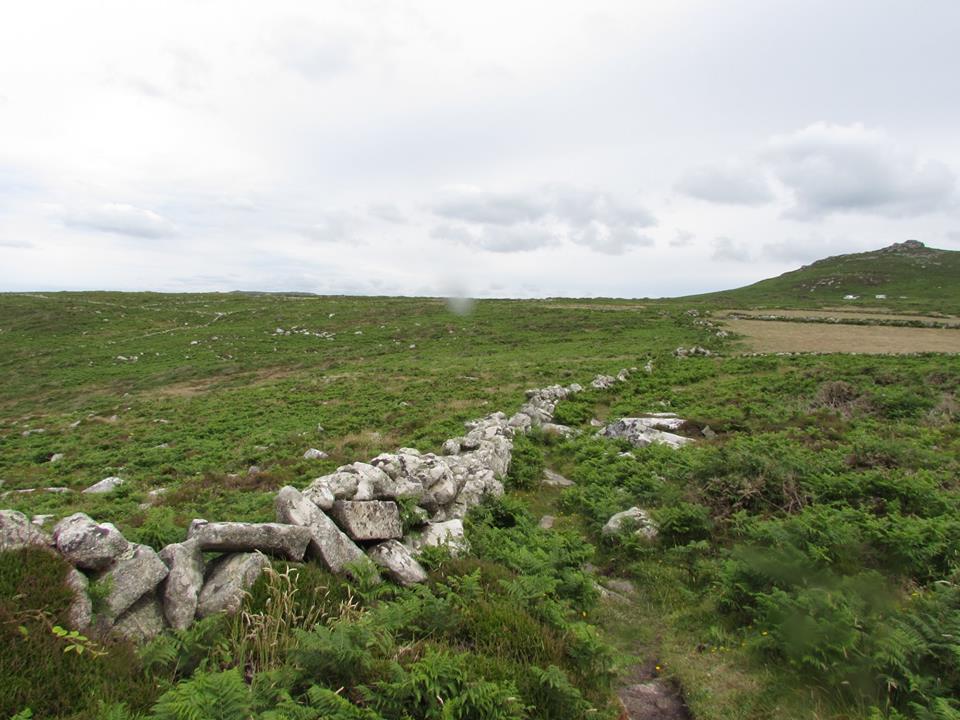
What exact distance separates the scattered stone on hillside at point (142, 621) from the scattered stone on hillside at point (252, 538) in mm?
807

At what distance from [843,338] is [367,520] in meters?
44.9

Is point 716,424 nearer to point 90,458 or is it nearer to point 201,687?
point 201,687

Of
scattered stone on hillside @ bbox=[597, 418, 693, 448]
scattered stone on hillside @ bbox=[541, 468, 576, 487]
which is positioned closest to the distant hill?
scattered stone on hillside @ bbox=[597, 418, 693, 448]

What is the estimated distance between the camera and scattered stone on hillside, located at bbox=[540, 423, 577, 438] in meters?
16.0

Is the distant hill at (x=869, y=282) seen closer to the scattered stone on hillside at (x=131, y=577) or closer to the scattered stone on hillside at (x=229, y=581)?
the scattered stone on hillside at (x=229, y=581)

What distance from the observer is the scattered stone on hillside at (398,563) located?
6848 millimetres

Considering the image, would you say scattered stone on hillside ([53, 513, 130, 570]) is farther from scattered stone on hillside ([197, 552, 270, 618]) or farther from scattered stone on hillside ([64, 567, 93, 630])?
scattered stone on hillside ([197, 552, 270, 618])

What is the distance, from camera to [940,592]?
594 cm

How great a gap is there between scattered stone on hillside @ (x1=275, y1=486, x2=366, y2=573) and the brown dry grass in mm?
34962

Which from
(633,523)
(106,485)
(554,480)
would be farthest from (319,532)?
(106,485)

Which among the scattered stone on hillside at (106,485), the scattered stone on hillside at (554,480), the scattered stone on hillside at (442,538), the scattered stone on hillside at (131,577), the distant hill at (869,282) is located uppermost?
the distant hill at (869,282)

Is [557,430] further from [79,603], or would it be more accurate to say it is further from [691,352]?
[691,352]

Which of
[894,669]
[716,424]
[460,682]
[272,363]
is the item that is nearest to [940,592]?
[894,669]

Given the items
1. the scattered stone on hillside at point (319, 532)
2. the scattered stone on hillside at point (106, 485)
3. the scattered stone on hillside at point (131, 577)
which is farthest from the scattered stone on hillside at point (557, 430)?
the scattered stone on hillside at point (106, 485)
